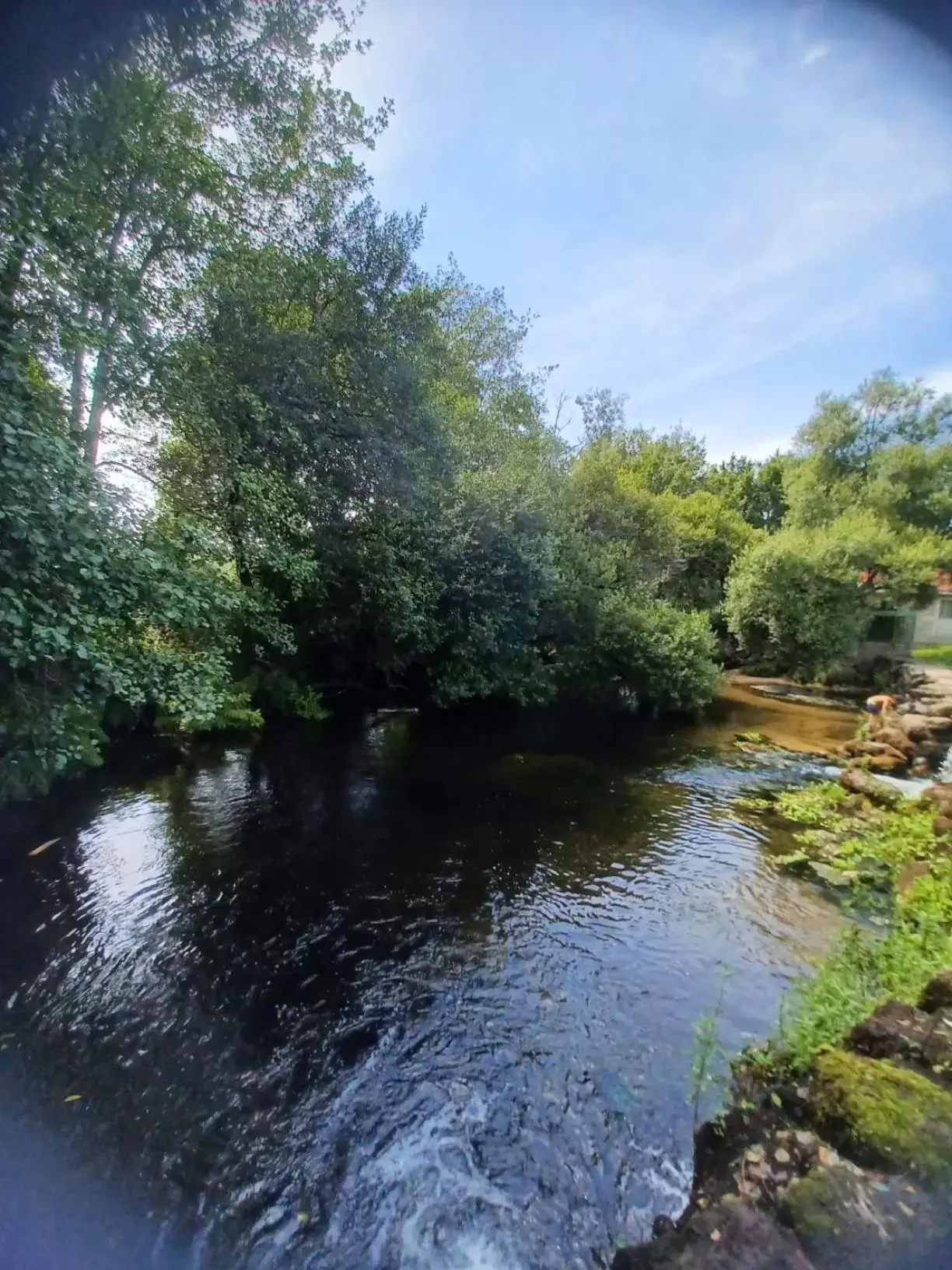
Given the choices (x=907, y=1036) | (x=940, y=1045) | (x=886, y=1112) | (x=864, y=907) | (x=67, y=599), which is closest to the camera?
(x=886, y=1112)

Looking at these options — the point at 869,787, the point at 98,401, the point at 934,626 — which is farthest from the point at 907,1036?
the point at 934,626

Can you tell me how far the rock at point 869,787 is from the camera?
299 inches

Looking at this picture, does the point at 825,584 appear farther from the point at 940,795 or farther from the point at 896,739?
the point at 940,795

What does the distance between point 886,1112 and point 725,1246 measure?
77cm

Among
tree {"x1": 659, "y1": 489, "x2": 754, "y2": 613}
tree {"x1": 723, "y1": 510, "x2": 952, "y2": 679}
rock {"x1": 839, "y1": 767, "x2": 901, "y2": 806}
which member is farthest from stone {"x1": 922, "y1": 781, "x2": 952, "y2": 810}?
tree {"x1": 659, "y1": 489, "x2": 754, "y2": 613}

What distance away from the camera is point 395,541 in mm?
10375

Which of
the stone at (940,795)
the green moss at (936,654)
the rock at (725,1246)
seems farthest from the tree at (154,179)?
the green moss at (936,654)

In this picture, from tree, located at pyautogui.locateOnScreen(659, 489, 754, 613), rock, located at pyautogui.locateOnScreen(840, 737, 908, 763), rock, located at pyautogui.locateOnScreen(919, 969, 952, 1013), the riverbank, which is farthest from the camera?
tree, located at pyautogui.locateOnScreen(659, 489, 754, 613)

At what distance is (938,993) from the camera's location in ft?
9.63

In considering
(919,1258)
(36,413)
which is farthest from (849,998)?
(36,413)

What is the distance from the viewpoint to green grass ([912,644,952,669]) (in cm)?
1694

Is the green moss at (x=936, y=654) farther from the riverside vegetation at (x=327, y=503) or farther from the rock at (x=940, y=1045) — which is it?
the rock at (x=940, y=1045)

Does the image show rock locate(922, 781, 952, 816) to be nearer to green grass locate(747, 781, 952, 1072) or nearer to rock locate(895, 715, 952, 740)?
green grass locate(747, 781, 952, 1072)

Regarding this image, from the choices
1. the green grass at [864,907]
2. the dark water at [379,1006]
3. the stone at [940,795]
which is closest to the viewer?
the dark water at [379,1006]
